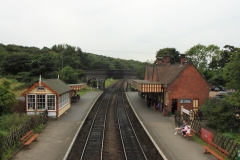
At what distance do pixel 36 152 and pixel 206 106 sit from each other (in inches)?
621

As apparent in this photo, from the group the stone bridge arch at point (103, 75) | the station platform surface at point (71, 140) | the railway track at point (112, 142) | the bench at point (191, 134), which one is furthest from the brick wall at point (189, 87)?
the stone bridge arch at point (103, 75)

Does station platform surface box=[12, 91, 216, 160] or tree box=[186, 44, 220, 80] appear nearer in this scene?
station platform surface box=[12, 91, 216, 160]

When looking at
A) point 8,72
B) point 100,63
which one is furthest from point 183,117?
point 100,63

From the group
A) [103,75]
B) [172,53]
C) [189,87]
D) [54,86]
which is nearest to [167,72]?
[189,87]

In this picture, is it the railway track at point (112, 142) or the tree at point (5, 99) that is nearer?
the railway track at point (112, 142)

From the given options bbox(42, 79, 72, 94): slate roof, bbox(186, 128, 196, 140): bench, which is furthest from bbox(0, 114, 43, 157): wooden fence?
bbox(186, 128, 196, 140): bench

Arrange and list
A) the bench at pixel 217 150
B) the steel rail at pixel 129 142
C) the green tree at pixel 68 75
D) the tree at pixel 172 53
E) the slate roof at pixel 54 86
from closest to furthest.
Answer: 1. the bench at pixel 217 150
2. the steel rail at pixel 129 142
3. the slate roof at pixel 54 86
4. the green tree at pixel 68 75
5. the tree at pixel 172 53

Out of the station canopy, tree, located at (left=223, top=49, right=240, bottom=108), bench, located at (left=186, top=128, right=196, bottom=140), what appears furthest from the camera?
the station canopy

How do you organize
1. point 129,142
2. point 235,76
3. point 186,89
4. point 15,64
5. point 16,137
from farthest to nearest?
point 15,64
point 186,89
point 235,76
point 129,142
point 16,137

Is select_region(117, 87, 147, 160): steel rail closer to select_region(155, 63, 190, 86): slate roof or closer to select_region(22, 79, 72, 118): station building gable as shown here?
select_region(22, 79, 72, 118): station building gable

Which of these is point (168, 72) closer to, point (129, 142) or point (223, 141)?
point (129, 142)

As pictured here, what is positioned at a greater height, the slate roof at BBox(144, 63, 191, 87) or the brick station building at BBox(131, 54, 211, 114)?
the slate roof at BBox(144, 63, 191, 87)

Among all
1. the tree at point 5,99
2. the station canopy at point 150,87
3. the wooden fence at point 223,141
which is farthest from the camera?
the station canopy at point 150,87

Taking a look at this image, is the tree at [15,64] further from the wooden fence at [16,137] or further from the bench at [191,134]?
the bench at [191,134]
